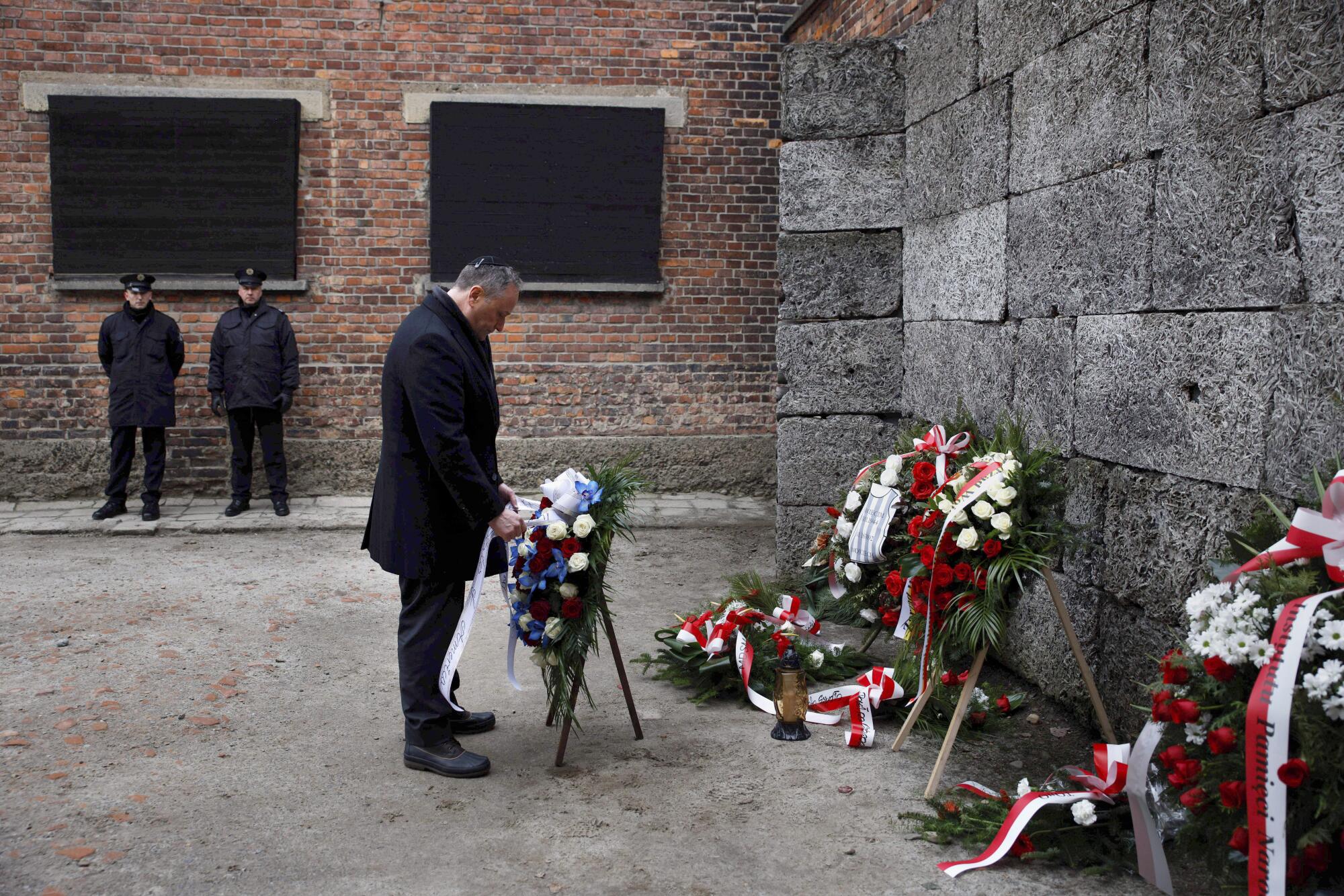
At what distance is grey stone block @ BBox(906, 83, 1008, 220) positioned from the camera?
555cm

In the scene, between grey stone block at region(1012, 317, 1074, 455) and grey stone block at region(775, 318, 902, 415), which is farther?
grey stone block at region(775, 318, 902, 415)

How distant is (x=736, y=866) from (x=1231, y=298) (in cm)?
243

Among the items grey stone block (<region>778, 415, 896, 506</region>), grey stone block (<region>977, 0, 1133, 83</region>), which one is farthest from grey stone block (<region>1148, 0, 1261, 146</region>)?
grey stone block (<region>778, 415, 896, 506</region>)

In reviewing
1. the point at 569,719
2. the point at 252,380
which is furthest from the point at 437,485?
the point at 252,380

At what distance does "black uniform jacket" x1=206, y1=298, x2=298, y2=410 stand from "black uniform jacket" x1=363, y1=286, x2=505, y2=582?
5.59 metres

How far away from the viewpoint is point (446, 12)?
402 inches

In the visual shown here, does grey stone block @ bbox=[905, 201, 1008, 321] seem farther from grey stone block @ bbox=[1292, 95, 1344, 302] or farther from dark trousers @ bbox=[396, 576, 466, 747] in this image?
dark trousers @ bbox=[396, 576, 466, 747]

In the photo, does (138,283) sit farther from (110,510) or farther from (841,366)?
(841,366)

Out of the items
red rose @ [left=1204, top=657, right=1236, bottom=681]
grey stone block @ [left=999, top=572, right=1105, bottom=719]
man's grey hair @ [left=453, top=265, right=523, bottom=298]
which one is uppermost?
man's grey hair @ [left=453, top=265, right=523, bottom=298]

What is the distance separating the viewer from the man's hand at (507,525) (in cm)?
425

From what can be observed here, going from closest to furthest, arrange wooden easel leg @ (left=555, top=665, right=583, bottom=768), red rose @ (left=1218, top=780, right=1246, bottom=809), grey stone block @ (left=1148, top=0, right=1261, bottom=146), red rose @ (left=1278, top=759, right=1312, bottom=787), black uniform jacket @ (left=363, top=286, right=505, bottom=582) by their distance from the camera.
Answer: red rose @ (left=1278, top=759, right=1312, bottom=787)
red rose @ (left=1218, top=780, right=1246, bottom=809)
grey stone block @ (left=1148, top=0, right=1261, bottom=146)
black uniform jacket @ (left=363, top=286, right=505, bottom=582)
wooden easel leg @ (left=555, top=665, right=583, bottom=768)

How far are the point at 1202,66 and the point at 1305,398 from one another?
1.23m

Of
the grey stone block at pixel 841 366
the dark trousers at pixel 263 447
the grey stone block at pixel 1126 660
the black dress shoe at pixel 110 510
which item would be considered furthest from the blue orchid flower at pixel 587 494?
the black dress shoe at pixel 110 510

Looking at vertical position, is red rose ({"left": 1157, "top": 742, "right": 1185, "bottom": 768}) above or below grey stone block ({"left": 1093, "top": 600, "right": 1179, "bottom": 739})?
above
